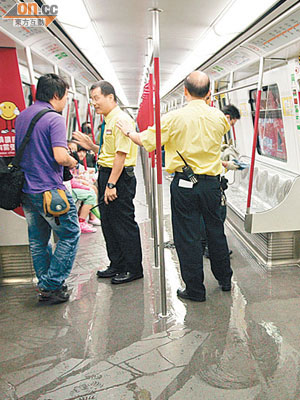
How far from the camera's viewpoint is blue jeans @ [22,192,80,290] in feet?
10.1

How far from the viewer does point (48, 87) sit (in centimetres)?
297

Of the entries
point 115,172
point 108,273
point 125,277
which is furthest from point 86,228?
point 115,172

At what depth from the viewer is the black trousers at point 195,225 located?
9.96 feet

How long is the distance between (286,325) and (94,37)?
3355mm

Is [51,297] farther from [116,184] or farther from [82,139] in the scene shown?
[82,139]

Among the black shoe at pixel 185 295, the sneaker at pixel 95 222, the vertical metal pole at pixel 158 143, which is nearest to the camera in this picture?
the vertical metal pole at pixel 158 143

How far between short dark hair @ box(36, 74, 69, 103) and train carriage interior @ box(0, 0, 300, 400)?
48cm

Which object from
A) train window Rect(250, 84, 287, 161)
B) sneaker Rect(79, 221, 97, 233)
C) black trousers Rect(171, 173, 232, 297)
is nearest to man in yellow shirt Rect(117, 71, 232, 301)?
black trousers Rect(171, 173, 232, 297)

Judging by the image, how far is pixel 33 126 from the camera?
287 centimetres

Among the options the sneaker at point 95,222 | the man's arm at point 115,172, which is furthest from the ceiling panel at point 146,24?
the sneaker at point 95,222

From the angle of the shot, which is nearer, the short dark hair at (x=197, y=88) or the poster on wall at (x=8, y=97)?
the short dark hair at (x=197, y=88)

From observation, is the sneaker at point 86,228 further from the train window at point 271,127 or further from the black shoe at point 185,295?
the train window at point 271,127

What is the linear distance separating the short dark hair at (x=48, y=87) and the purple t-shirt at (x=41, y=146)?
0.17 feet

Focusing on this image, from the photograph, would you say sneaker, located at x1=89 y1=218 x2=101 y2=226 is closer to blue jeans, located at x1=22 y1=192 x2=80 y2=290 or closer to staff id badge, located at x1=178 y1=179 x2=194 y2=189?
blue jeans, located at x1=22 y1=192 x2=80 y2=290
